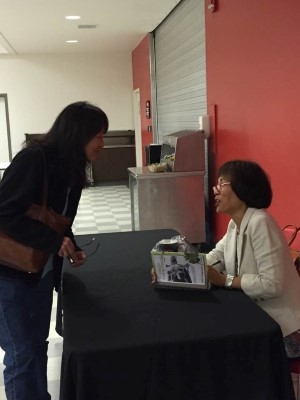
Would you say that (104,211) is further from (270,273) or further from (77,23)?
(270,273)

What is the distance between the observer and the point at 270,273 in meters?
1.79

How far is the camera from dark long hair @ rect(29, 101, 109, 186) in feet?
5.75

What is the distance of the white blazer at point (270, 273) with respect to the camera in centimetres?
179

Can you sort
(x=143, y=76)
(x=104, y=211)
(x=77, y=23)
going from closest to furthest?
(x=77, y=23), (x=104, y=211), (x=143, y=76)

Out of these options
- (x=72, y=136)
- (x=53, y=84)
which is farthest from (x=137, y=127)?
(x=72, y=136)

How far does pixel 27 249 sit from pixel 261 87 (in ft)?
7.96

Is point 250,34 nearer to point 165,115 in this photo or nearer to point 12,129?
point 165,115

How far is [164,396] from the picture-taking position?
1401mm

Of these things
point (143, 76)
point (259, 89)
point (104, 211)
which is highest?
point (143, 76)

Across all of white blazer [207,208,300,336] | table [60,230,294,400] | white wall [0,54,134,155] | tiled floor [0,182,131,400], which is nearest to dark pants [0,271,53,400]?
table [60,230,294,400]

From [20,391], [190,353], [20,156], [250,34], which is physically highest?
[250,34]

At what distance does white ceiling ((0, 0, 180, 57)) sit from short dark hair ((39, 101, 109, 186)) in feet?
13.4

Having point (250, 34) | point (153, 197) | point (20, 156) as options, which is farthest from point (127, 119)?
point (20, 156)

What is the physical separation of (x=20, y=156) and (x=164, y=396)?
0.91 meters
